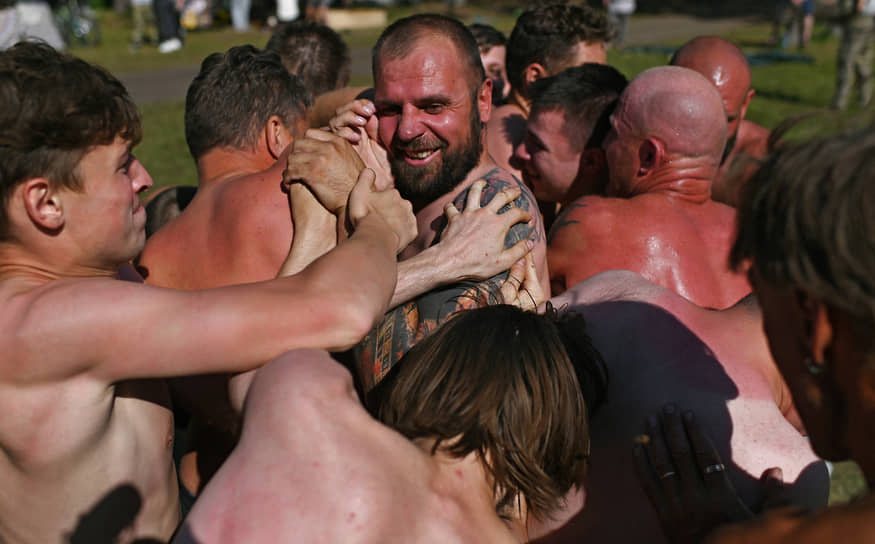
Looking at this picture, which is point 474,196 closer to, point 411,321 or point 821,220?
point 411,321

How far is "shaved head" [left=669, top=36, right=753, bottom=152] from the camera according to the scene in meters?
5.34

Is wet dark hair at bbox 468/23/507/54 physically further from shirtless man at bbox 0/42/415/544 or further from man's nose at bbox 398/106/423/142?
shirtless man at bbox 0/42/415/544

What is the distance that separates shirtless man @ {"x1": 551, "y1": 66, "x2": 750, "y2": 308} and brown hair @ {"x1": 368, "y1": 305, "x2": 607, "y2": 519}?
1489mm

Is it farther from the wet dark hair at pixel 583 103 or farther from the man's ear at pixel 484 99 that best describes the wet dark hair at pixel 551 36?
the man's ear at pixel 484 99

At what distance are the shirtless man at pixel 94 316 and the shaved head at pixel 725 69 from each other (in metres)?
3.81

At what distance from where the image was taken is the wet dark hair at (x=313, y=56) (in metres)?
5.76

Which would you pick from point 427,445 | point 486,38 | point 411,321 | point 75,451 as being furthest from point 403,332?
point 486,38

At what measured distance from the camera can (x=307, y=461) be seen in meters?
1.63

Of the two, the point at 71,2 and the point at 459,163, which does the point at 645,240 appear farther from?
the point at 71,2

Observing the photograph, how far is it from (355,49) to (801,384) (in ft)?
61.0

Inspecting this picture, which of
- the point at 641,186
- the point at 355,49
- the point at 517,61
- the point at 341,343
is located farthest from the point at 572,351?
the point at 355,49

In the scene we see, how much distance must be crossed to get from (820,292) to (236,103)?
A: 107 inches

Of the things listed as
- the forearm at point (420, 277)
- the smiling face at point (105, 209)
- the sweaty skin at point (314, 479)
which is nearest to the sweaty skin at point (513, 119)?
the forearm at point (420, 277)

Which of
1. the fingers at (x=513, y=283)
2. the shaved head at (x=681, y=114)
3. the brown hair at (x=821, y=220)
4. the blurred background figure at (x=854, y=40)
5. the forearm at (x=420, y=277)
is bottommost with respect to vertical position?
the blurred background figure at (x=854, y=40)
